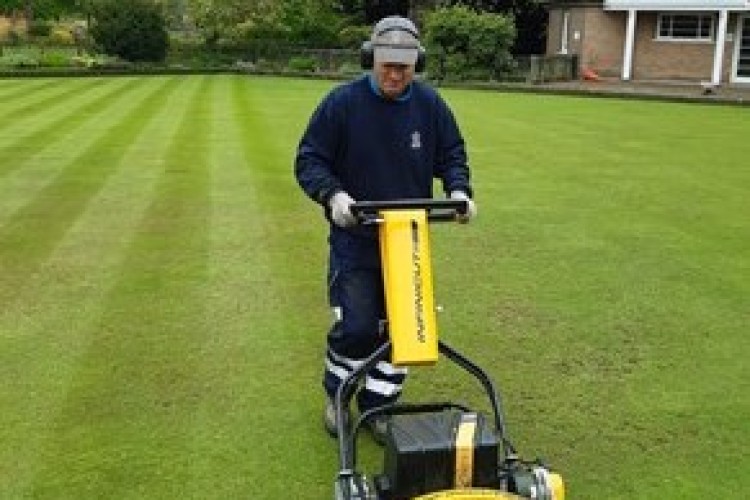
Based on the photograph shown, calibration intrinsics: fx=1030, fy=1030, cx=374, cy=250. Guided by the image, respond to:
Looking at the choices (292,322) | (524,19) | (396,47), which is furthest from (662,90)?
(396,47)

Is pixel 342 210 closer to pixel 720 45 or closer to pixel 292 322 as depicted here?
pixel 292 322

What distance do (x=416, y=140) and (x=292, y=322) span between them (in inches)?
101

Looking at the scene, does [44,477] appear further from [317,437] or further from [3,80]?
[3,80]

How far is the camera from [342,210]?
396 cm

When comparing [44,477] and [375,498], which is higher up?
[375,498]

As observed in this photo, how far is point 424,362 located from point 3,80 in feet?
102

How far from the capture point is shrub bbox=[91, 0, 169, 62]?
41812 mm

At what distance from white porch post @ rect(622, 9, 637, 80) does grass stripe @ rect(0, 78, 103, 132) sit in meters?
18.1

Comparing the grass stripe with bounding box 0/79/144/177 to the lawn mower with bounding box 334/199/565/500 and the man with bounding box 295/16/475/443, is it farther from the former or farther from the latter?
the lawn mower with bounding box 334/199/565/500

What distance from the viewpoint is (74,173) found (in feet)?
41.3

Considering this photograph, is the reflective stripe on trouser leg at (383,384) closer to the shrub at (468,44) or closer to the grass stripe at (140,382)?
the grass stripe at (140,382)

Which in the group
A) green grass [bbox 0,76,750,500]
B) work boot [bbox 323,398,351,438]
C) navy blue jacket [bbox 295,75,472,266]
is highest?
navy blue jacket [bbox 295,75,472,266]

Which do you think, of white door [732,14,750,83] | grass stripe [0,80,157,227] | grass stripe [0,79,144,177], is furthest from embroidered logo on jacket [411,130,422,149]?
white door [732,14,750,83]

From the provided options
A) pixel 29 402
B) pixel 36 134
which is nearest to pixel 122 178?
pixel 36 134
